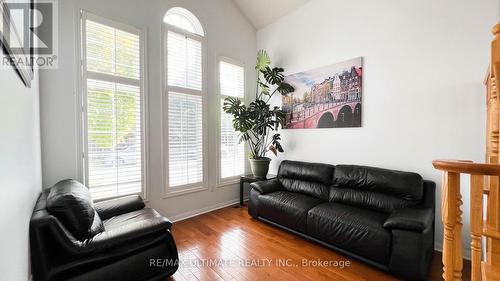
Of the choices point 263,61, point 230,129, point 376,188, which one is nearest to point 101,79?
point 230,129

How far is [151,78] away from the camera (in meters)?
3.01

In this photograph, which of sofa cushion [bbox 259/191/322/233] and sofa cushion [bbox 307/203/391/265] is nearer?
sofa cushion [bbox 307/203/391/265]

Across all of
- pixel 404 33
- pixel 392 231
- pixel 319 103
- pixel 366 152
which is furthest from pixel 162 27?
pixel 392 231

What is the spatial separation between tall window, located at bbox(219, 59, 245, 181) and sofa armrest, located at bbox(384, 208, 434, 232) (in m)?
2.61

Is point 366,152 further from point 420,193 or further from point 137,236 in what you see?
point 137,236

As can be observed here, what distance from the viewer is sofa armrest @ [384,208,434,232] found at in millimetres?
1889

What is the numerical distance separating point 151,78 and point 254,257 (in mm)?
2648

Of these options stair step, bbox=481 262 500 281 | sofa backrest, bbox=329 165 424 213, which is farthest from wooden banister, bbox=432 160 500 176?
sofa backrest, bbox=329 165 424 213

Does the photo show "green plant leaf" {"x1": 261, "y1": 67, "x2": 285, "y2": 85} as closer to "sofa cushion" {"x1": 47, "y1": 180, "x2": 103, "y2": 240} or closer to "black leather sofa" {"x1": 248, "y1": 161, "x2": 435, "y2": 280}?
"black leather sofa" {"x1": 248, "y1": 161, "x2": 435, "y2": 280}

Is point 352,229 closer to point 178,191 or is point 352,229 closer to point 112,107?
point 178,191

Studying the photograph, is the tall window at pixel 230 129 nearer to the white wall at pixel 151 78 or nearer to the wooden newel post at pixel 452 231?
the white wall at pixel 151 78

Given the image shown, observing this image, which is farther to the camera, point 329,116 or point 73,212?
point 329,116

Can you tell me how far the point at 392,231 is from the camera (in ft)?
6.57

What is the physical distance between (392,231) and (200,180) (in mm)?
2684
